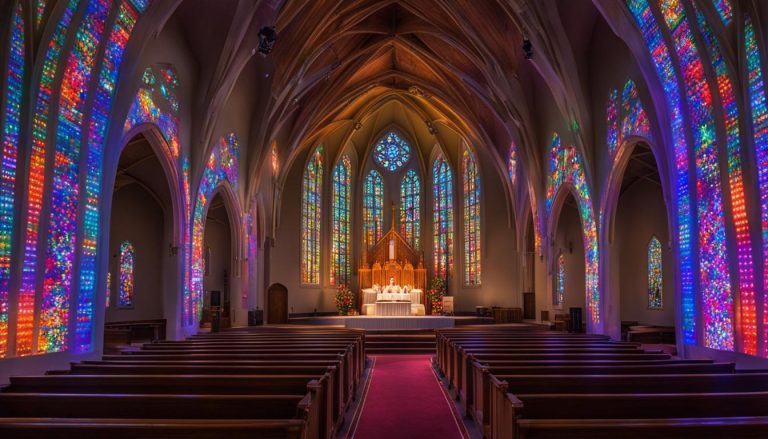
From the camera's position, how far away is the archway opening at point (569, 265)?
2400 cm

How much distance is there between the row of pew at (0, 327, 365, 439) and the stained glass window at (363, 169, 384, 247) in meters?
24.8

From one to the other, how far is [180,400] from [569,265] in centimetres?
2170

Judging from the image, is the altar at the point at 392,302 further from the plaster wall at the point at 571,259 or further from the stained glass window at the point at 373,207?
the plaster wall at the point at 571,259

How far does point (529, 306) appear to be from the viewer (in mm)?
26984

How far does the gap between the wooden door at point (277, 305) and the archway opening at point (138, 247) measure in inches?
199

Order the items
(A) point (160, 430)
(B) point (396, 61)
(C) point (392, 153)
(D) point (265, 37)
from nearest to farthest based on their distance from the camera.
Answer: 1. (A) point (160, 430)
2. (D) point (265, 37)
3. (B) point (396, 61)
4. (C) point (392, 153)

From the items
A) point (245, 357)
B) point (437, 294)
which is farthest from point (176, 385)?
point (437, 294)

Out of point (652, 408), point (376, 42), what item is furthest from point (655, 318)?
point (652, 408)

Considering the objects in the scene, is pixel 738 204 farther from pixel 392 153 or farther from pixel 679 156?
pixel 392 153

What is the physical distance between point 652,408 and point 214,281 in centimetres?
2339

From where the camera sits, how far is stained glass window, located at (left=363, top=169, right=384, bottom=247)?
33.4 metres

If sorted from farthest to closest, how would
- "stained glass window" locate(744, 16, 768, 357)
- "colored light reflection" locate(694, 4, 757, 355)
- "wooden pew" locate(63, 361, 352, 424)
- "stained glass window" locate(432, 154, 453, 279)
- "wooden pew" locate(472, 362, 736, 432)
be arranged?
"stained glass window" locate(432, 154, 453, 279)
"colored light reflection" locate(694, 4, 757, 355)
"stained glass window" locate(744, 16, 768, 357)
"wooden pew" locate(63, 361, 352, 424)
"wooden pew" locate(472, 362, 736, 432)

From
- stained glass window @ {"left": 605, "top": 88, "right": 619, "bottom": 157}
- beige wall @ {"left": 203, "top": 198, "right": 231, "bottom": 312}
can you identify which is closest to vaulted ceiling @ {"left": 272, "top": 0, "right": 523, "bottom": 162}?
stained glass window @ {"left": 605, "top": 88, "right": 619, "bottom": 157}

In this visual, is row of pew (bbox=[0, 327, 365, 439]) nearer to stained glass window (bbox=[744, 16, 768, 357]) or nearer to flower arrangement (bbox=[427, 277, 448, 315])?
stained glass window (bbox=[744, 16, 768, 357])
